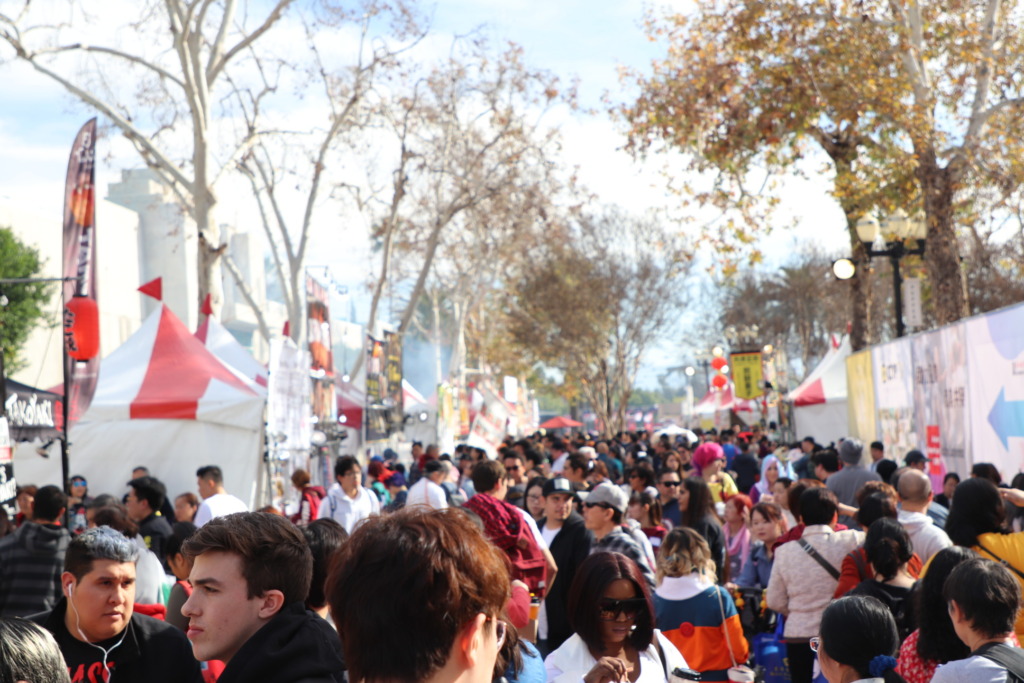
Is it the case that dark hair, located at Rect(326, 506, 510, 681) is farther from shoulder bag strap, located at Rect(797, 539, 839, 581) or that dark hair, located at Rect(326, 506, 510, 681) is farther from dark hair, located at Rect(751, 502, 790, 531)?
dark hair, located at Rect(751, 502, 790, 531)

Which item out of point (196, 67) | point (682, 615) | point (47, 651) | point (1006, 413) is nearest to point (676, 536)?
point (682, 615)

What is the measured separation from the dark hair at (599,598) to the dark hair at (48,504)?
426 cm

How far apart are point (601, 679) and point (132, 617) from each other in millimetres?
1778

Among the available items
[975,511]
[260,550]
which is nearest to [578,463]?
[975,511]

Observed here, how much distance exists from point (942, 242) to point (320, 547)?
13694 millimetres

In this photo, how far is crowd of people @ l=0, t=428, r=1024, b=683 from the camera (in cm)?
186

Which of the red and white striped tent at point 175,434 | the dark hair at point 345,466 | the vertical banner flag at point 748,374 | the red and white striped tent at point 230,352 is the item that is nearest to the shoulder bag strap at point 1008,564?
the dark hair at point 345,466

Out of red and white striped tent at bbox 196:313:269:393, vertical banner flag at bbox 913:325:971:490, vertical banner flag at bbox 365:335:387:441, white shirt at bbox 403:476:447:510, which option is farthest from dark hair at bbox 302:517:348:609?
vertical banner flag at bbox 365:335:387:441

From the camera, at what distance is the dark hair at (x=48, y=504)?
7.02m

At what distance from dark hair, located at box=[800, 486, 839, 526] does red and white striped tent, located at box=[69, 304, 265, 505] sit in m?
8.82

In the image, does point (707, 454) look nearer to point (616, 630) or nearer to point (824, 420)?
point (616, 630)

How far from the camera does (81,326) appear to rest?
1062cm

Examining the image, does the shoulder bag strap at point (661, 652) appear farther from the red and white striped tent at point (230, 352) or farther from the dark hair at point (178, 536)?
the red and white striped tent at point (230, 352)

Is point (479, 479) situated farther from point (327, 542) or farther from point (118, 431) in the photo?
point (118, 431)
